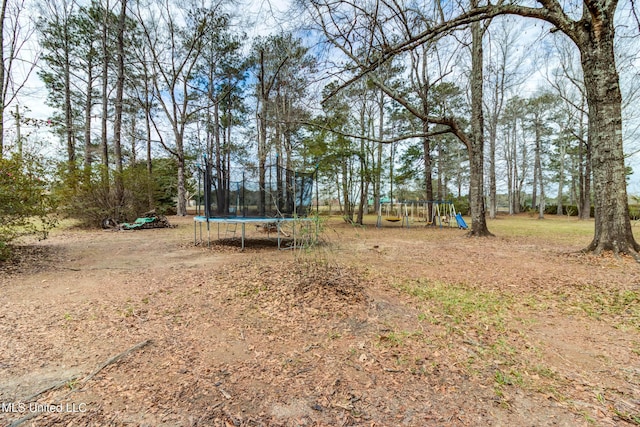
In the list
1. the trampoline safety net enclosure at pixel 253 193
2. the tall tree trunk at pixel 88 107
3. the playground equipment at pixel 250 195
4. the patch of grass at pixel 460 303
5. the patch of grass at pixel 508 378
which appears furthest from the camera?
the tall tree trunk at pixel 88 107

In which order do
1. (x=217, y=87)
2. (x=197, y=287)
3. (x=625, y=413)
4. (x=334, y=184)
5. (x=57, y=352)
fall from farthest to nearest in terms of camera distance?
(x=217, y=87)
(x=334, y=184)
(x=197, y=287)
(x=57, y=352)
(x=625, y=413)

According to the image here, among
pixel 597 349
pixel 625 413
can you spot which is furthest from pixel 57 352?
pixel 597 349

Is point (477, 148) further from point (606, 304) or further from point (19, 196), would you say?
point (19, 196)

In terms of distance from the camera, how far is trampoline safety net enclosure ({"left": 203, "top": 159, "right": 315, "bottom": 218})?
259 inches

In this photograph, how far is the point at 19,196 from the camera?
445 cm

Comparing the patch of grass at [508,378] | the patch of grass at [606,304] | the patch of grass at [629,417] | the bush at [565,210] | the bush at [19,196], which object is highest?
the bush at [19,196]

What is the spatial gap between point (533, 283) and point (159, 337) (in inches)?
158

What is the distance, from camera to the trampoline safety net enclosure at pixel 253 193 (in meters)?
6.57

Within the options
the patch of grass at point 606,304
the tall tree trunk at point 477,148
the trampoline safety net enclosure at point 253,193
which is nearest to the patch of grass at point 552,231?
the tall tree trunk at point 477,148

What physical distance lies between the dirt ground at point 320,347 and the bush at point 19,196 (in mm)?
975

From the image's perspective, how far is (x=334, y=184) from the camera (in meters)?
13.0

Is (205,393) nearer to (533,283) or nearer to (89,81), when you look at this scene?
(533,283)

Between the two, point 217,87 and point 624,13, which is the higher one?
point 217,87

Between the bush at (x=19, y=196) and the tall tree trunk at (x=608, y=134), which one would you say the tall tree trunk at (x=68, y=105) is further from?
the tall tree trunk at (x=608, y=134)
